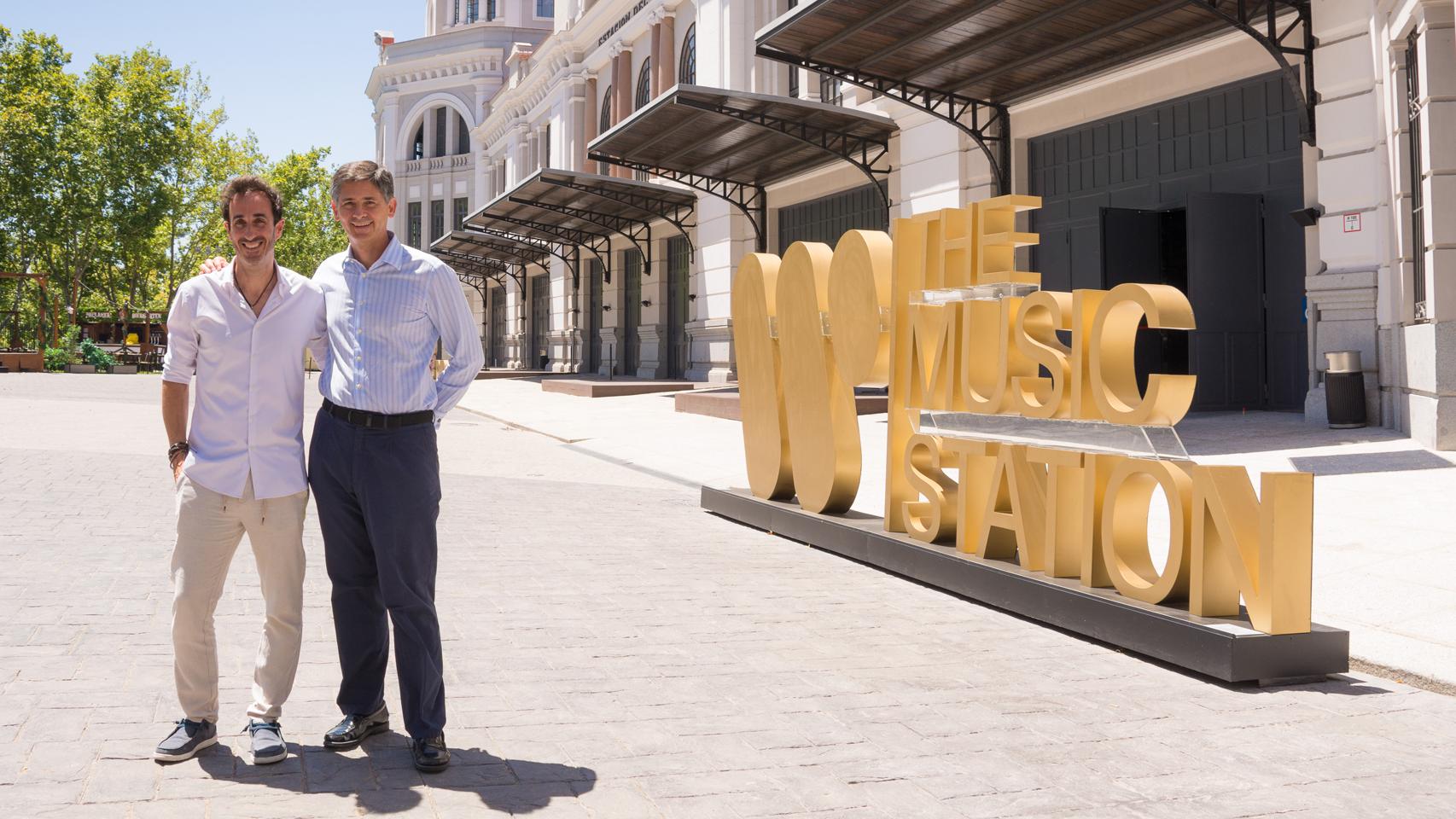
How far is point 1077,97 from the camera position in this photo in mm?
17938

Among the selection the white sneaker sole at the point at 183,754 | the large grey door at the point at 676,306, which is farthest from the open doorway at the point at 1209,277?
the large grey door at the point at 676,306

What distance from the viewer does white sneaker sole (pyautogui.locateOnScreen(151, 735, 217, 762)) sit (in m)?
3.70

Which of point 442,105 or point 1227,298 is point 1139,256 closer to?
point 1227,298

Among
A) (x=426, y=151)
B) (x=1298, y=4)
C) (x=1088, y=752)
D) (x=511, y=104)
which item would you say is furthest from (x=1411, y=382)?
(x=426, y=151)

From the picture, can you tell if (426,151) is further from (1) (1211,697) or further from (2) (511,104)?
(1) (1211,697)

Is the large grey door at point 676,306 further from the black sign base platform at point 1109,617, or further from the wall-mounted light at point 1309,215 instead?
the black sign base platform at point 1109,617

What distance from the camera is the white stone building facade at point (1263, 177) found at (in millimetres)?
11453

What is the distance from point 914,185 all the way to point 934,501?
48.5ft

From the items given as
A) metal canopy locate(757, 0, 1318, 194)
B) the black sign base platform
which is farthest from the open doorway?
the black sign base platform

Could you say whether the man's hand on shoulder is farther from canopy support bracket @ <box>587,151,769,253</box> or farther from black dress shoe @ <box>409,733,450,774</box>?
canopy support bracket @ <box>587,151,769,253</box>

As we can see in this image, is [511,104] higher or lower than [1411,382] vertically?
higher

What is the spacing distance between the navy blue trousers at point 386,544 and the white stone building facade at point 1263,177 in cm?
1026

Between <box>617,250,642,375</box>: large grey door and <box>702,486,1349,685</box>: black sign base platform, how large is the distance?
2921 centimetres

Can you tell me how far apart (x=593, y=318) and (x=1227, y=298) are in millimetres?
27869
